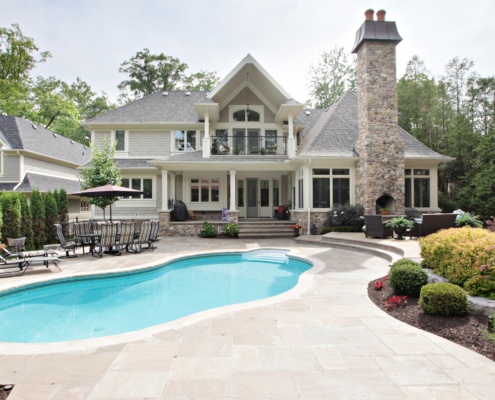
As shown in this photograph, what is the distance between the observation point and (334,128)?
15.8 meters

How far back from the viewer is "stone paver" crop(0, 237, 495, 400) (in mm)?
2588

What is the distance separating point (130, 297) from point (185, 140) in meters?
13.1

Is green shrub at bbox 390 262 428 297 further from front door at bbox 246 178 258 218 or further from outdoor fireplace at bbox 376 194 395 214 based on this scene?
front door at bbox 246 178 258 218

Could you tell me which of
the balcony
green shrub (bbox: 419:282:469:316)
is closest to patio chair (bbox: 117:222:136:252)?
the balcony

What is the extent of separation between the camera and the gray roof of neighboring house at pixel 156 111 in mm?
17964

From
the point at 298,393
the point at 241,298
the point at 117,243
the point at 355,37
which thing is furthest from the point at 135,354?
the point at 355,37

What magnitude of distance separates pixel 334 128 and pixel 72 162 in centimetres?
1894

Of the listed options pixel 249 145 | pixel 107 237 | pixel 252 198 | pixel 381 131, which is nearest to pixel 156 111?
pixel 249 145

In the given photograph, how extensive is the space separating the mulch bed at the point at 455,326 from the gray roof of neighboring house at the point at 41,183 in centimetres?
1797

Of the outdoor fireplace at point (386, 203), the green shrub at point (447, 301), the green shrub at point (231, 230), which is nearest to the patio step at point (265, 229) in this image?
the green shrub at point (231, 230)

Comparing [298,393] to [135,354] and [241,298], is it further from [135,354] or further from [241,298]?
[241,298]

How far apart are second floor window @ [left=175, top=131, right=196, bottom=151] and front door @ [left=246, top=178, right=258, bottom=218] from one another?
3975 millimetres

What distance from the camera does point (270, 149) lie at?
16703 mm

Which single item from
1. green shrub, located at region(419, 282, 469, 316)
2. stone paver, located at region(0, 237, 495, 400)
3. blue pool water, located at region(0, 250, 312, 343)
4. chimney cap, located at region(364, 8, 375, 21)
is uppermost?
chimney cap, located at region(364, 8, 375, 21)
